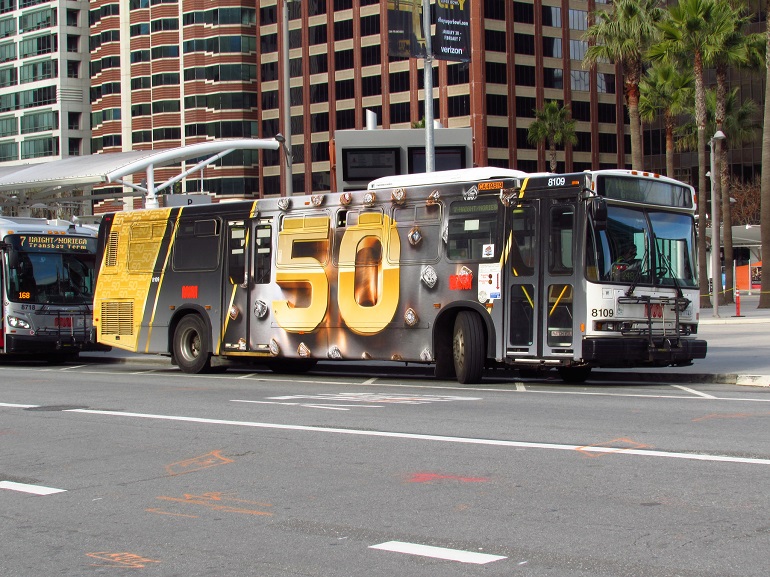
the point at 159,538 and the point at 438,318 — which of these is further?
the point at 438,318

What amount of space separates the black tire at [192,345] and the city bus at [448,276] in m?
0.03

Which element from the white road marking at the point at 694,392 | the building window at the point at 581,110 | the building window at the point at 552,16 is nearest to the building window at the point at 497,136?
the building window at the point at 581,110

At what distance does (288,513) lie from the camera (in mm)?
7801

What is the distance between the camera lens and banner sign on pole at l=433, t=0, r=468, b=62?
22.7 m

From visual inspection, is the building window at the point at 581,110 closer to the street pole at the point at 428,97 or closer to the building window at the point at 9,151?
the building window at the point at 9,151

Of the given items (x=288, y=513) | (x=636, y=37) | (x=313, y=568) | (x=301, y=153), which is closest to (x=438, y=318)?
(x=288, y=513)

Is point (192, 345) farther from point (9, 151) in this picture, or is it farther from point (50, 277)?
point (9, 151)

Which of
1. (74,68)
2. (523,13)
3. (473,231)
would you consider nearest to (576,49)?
(523,13)

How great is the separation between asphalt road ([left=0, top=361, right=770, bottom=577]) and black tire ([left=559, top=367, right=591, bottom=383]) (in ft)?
9.18

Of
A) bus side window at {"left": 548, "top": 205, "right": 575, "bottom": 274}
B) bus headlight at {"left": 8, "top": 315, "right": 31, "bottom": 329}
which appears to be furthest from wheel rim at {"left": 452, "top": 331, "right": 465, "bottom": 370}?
bus headlight at {"left": 8, "top": 315, "right": 31, "bottom": 329}

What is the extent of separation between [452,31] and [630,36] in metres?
28.1

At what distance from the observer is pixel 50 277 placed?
26.4 meters

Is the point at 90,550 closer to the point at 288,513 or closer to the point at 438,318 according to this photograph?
the point at 288,513

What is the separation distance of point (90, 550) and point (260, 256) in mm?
13946
